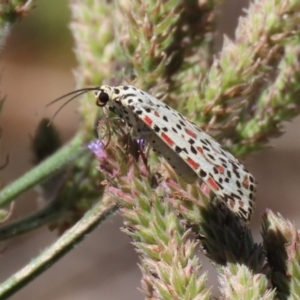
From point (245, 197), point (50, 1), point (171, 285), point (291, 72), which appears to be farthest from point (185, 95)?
point (50, 1)

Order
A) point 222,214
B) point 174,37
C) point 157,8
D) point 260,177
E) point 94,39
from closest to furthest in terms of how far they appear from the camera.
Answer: point 222,214 < point 157,8 < point 174,37 < point 94,39 < point 260,177

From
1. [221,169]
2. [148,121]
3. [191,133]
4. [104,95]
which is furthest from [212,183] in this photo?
[104,95]

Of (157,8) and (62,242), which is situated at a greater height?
(157,8)

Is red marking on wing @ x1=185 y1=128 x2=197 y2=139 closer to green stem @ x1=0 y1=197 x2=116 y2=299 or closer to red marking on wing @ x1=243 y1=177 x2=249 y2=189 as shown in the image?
red marking on wing @ x1=243 y1=177 x2=249 y2=189

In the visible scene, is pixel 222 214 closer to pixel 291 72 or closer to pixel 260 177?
pixel 291 72

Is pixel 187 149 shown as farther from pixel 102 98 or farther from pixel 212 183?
pixel 102 98

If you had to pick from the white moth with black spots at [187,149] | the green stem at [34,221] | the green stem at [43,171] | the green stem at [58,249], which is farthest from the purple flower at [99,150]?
the green stem at [34,221]

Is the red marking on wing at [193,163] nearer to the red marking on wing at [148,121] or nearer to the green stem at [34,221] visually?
the red marking on wing at [148,121]
